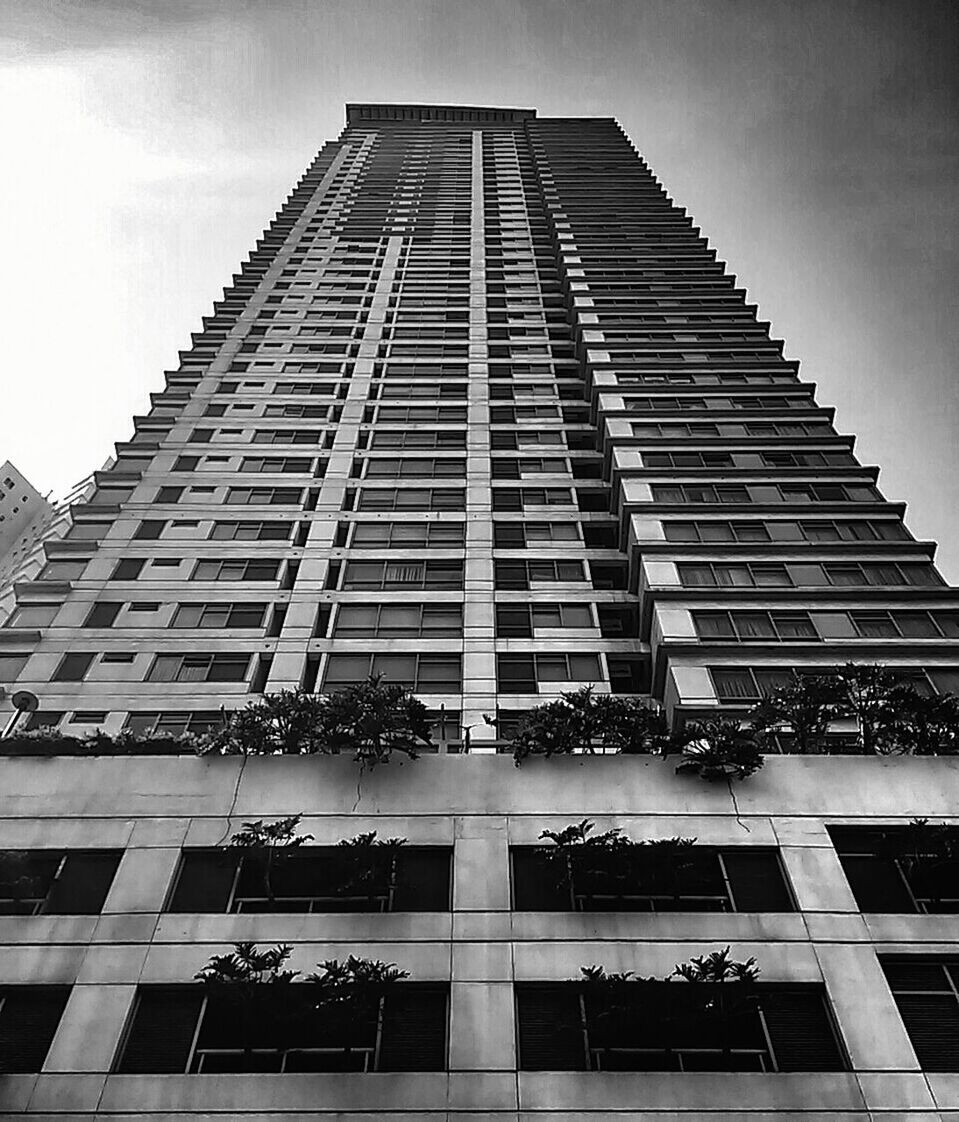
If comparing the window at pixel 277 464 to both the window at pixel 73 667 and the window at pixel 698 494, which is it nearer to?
the window at pixel 73 667

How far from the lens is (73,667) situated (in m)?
29.9

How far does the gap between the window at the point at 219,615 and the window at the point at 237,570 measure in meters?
1.60

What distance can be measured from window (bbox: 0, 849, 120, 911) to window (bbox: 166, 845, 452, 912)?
1.49 m

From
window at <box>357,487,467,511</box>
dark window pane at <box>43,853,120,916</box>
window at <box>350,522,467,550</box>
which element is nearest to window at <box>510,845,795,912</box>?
dark window pane at <box>43,853,120,916</box>

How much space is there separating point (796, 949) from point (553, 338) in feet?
122

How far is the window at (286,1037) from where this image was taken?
15648 millimetres

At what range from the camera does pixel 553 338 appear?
4947 centimetres

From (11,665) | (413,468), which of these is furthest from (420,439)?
(11,665)

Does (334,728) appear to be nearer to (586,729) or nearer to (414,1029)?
(586,729)

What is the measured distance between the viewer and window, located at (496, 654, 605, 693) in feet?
99.0

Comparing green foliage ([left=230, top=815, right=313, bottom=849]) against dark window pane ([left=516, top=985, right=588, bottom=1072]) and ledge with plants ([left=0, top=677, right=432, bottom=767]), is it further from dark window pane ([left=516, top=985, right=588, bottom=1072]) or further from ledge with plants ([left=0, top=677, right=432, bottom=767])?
dark window pane ([left=516, top=985, right=588, bottom=1072])

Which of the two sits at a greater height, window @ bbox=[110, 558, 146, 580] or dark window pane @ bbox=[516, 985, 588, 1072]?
window @ bbox=[110, 558, 146, 580]

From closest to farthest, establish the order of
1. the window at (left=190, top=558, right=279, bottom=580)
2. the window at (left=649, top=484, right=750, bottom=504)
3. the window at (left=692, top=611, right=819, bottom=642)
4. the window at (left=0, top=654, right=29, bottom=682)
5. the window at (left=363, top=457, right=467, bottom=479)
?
the window at (left=692, top=611, right=819, bottom=642), the window at (left=0, top=654, right=29, bottom=682), the window at (left=190, top=558, right=279, bottom=580), the window at (left=649, top=484, right=750, bottom=504), the window at (left=363, top=457, right=467, bottom=479)

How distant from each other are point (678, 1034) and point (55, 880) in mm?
11698
